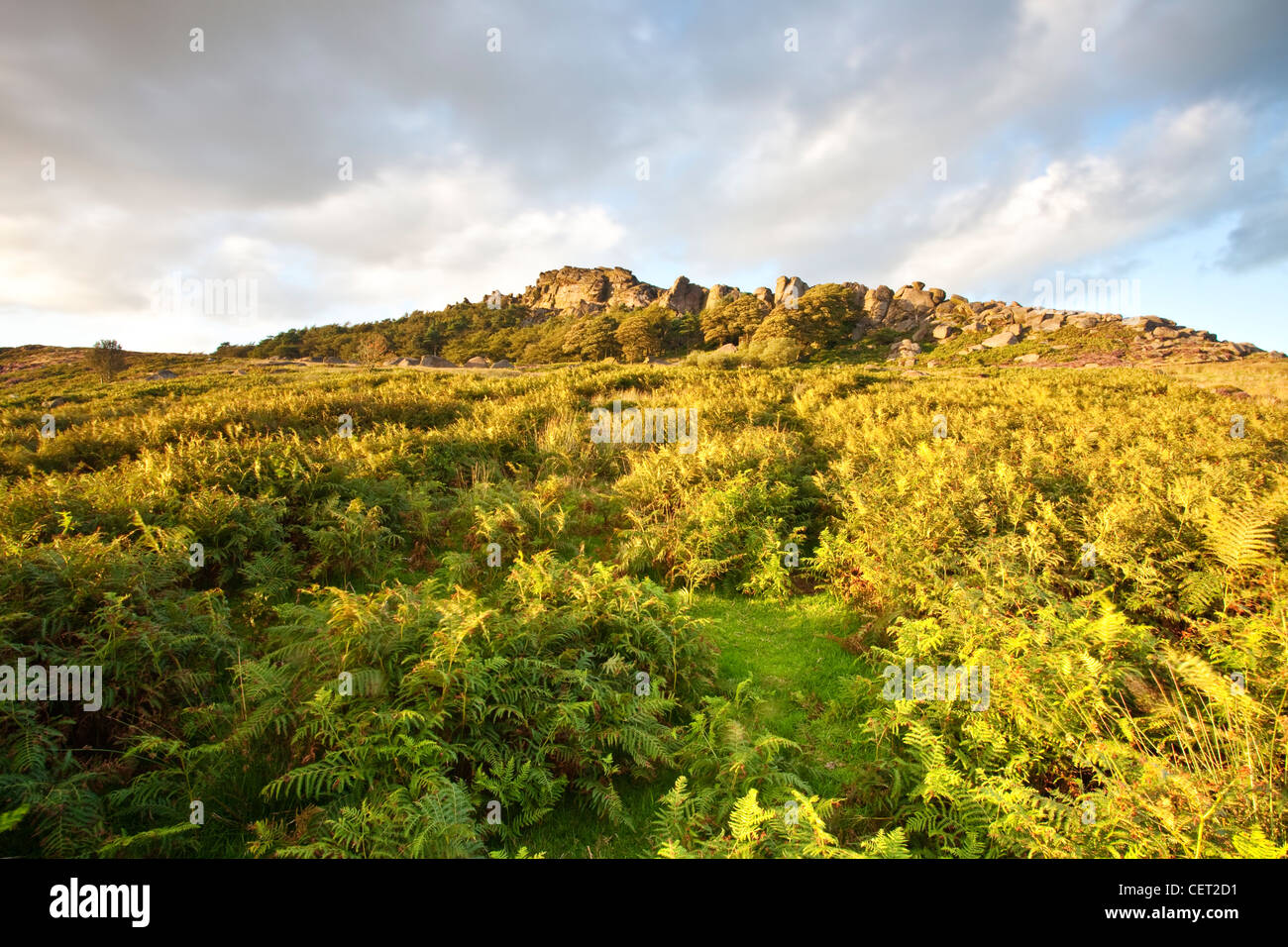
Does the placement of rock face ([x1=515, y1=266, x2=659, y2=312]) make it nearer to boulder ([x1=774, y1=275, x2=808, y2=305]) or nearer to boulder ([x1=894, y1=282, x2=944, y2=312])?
boulder ([x1=774, y1=275, x2=808, y2=305])

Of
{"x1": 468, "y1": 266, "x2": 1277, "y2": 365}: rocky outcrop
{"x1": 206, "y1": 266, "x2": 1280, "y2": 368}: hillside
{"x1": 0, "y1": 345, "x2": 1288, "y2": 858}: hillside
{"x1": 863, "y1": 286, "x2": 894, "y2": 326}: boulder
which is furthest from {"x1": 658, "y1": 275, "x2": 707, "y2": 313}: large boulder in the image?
{"x1": 0, "y1": 345, "x2": 1288, "y2": 858}: hillside

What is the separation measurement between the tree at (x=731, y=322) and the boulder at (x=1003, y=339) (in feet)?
88.8

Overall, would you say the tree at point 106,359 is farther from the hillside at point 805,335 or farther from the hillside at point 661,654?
the hillside at point 661,654

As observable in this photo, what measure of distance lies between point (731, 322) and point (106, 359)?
66.4 meters

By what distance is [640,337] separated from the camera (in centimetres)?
6606

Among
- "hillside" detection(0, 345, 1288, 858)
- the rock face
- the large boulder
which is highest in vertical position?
the rock face

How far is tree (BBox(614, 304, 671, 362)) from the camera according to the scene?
66.1 metres

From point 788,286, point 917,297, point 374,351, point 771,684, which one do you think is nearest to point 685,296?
point 788,286

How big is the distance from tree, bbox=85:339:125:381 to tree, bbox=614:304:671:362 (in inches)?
1951

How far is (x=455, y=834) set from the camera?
2.90 meters

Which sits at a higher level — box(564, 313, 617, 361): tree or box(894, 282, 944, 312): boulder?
box(894, 282, 944, 312): boulder

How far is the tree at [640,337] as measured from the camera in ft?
217

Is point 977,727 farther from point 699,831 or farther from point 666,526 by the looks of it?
point 666,526

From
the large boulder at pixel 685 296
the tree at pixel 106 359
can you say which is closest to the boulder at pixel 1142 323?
the large boulder at pixel 685 296
